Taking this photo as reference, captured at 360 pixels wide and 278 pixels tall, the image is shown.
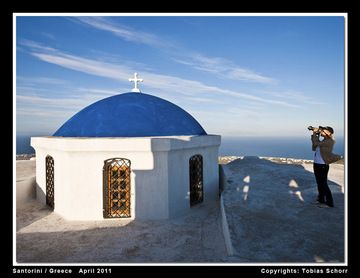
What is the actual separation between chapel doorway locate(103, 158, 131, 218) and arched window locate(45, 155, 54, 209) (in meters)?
2.81

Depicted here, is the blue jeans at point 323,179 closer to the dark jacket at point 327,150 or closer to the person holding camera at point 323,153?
the person holding camera at point 323,153

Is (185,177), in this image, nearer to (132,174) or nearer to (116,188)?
(132,174)

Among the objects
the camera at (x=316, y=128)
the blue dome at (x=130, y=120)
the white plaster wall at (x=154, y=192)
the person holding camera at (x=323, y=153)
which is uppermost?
the blue dome at (x=130, y=120)

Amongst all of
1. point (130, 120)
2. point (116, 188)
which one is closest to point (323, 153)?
point (116, 188)

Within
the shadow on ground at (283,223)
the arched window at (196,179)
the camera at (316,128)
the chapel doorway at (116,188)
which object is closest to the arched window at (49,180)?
the chapel doorway at (116,188)

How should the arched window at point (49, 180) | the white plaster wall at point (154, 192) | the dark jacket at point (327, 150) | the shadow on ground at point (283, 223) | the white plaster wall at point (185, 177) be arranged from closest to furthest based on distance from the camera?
the shadow on ground at point (283, 223) < the dark jacket at point (327, 150) < the white plaster wall at point (154, 192) < the white plaster wall at point (185, 177) < the arched window at point (49, 180)

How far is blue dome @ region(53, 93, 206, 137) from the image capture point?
9070 mm

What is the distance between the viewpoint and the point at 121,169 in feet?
26.7

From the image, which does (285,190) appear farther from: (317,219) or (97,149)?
(97,149)

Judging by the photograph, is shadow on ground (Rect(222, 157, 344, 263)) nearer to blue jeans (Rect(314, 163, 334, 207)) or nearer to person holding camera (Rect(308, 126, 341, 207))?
blue jeans (Rect(314, 163, 334, 207))

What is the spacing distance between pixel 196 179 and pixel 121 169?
127 inches

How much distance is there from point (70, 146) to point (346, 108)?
780cm

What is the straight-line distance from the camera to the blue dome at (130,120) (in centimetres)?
907

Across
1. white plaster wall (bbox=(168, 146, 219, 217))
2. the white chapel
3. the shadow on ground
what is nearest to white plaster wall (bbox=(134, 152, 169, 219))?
the white chapel
